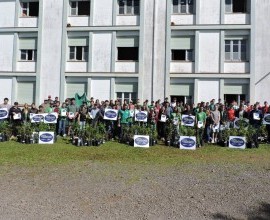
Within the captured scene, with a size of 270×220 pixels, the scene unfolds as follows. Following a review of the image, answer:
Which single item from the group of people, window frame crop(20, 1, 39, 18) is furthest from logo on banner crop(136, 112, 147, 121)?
window frame crop(20, 1, 39, 18)

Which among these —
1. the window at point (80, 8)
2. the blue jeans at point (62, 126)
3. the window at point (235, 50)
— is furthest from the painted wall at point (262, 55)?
the blue jeans at point (62, 126)

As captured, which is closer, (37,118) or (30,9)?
(37,118)

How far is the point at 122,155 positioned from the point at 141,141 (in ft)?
8.13

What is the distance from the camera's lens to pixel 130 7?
3105 centimetres

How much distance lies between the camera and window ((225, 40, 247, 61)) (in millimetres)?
29344

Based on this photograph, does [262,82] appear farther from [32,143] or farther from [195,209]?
[195,209]

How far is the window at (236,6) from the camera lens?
29688 millimetres

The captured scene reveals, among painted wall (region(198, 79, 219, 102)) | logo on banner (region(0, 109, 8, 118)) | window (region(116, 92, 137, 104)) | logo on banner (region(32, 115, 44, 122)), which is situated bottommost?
logo on banner (region(32, 115, 44, 122))

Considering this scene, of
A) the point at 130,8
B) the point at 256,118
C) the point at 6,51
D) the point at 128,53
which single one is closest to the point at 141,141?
the point at 256,118

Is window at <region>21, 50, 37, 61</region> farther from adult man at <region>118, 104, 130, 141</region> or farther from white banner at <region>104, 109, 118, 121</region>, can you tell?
adult man at <region>118, 104, 130, 141</region>

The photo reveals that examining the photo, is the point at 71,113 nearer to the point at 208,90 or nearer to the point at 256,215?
the point at 208,90

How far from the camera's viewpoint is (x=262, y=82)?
28438mm

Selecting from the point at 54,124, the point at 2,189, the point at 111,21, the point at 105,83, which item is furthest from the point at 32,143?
the point at 111,21

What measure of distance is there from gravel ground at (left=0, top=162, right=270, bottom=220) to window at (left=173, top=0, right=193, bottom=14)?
19476mm
